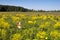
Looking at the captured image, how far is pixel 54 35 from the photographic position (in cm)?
838

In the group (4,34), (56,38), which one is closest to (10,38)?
(4,34)

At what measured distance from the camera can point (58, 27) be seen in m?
11.1

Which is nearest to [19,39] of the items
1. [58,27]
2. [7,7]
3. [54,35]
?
[54,35]

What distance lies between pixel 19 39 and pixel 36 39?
528 millimetres

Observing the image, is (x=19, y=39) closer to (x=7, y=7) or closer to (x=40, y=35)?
(x=40, y=35)

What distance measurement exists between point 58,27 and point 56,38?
9.23ft

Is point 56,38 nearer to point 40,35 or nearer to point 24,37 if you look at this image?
point 40,35

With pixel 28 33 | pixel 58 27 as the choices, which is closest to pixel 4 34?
pixel 28 33

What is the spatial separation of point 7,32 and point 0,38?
2.31 ft

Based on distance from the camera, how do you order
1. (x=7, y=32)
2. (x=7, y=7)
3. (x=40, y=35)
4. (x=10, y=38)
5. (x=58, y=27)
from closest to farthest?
1. (x=40, y=35)
2. (x=10, y=38)
3. (x=7, y=32)
4. (x=58, y=27)
5. (x=7, y=7)

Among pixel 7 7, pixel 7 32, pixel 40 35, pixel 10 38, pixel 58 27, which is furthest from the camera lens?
pixel 7 7

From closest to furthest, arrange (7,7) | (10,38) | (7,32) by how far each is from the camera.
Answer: (10,38), (7,32), (7,7)

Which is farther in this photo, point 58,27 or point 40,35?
point 58,27

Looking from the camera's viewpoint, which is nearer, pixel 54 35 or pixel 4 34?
pixel 54 35
